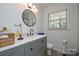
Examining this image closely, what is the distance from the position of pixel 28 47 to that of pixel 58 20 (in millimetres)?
501

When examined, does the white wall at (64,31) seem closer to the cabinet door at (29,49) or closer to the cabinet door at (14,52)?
the cabinet door at (29,49)

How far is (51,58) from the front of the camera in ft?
3.78

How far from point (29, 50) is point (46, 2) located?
0.62 meters

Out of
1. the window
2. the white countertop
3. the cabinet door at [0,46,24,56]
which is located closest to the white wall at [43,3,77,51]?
the window

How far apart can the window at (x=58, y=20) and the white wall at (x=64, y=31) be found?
0.04m

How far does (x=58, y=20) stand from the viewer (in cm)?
119

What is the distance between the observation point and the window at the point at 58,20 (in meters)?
1.17

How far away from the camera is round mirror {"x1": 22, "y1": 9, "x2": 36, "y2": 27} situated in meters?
1.16

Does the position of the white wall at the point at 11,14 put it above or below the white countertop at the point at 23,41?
above

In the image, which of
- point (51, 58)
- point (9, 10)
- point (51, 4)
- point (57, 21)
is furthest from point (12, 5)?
point (51, 58)

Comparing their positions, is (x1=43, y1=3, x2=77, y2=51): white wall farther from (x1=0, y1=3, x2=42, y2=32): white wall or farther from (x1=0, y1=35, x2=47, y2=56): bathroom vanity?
(x1=0, y1=3, x2=42, y2=32): white wall

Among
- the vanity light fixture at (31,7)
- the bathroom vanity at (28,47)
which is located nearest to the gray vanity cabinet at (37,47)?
the bathroom vanity at (28,47)

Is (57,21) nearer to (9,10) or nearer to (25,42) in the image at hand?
(25,42)

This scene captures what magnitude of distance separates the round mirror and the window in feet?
0.68
